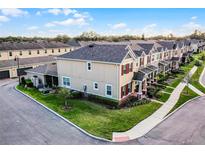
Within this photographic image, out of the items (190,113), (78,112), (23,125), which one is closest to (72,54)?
(78,112)

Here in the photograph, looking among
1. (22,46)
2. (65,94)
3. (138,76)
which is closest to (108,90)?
(138,76)

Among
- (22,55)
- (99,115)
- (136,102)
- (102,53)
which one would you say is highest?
(102,53)

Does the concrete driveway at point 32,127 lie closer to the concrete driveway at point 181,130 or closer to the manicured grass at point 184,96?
the concrete driveway at point 181,130

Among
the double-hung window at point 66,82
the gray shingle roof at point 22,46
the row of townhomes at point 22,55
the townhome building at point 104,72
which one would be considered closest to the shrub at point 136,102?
the townhome building at point 104,72

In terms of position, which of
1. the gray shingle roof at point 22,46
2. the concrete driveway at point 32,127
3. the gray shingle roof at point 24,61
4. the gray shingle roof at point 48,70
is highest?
the gray shingle roof at point 22,46

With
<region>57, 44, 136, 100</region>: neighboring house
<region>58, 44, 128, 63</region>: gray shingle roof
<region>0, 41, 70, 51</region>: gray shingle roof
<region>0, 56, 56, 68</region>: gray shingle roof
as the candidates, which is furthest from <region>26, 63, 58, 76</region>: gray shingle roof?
<region>0, 41, 70, 51</region>: gray shingle roof

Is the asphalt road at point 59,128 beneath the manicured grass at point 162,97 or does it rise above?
beneath

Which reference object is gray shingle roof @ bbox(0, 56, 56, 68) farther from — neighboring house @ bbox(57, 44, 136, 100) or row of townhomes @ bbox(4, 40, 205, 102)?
neighboring house @ bbox(57, 44, 136, 100)

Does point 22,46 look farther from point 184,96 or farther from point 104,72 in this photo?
point 184,96
